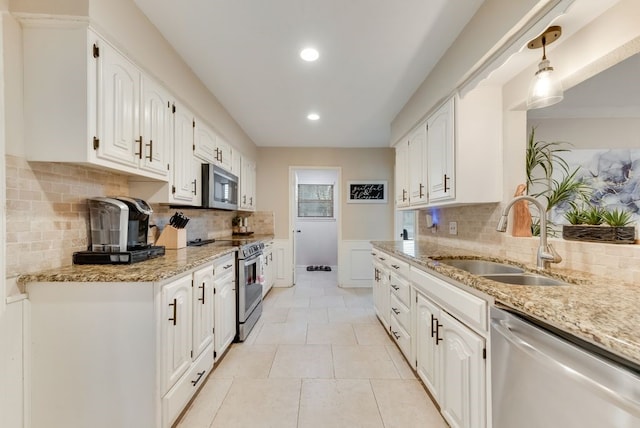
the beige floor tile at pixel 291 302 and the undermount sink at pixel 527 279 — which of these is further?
the beige floor tile at pixel 291 302

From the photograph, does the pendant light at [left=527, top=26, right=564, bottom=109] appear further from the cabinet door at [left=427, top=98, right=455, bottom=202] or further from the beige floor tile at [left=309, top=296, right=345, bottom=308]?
the beige floor tile at [left=309, top=296, right=345, bottom=308]

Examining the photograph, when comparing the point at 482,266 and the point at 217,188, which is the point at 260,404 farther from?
the point at 217,188

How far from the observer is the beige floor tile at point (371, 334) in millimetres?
2622

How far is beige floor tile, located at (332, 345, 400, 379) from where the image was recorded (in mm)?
2084

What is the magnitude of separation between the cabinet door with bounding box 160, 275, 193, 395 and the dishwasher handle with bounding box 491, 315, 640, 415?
1.57 m

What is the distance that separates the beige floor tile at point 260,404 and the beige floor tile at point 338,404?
0.07m

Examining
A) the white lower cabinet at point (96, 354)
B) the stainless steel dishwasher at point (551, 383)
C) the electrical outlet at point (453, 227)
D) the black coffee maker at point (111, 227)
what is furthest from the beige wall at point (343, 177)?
the stainless steel dishwasher at point (551, 383)

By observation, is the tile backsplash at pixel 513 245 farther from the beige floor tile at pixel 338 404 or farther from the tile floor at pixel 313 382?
the beige floor tile at pixel 338 404

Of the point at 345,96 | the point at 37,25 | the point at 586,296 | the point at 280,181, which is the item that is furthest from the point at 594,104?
the point at 280,181

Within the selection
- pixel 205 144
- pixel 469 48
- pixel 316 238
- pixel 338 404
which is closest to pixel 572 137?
pixel 469 48

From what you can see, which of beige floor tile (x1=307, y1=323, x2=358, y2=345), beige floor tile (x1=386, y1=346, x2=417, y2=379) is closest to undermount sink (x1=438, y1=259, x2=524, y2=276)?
beige floor tile (x1=386, y1=346, x2=417, y2=379)

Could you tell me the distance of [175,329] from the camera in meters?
1.54

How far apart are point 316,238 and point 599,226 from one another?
5.62 m

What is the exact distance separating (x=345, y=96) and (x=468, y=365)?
2.52 meters
